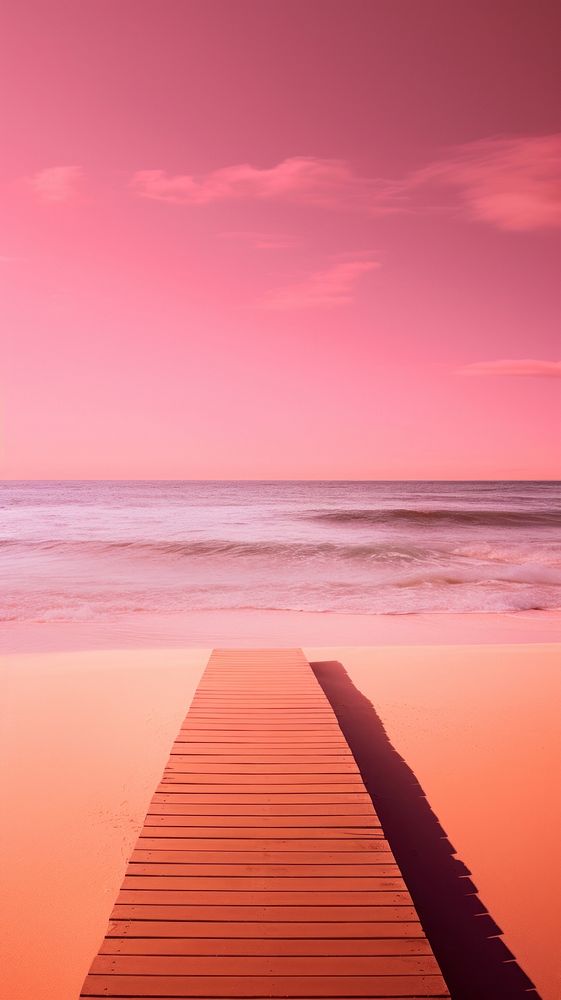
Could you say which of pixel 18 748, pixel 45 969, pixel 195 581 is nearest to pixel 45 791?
pixel 18 748

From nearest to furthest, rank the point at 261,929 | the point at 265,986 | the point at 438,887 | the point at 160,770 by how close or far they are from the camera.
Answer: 1. the point at 265,986
2. the point at 261,929
3. the point at 438,887
4. the point at 160,770

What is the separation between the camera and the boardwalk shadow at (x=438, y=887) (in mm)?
4121

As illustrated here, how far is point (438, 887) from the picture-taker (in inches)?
197

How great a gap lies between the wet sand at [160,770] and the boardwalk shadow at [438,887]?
120 millimetres

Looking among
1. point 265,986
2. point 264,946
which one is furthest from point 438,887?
point 265,986

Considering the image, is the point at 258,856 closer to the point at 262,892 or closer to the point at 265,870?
the point at 265,870

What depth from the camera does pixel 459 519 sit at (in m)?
51.2

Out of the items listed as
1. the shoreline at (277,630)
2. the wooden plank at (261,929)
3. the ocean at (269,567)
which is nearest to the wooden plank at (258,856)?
the wooden plank at (261,929)

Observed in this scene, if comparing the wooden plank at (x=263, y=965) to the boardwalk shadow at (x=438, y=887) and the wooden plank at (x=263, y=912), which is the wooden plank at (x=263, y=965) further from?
the boardwalk shadow at (x=438, y=887)

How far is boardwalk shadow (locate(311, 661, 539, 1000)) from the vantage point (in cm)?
412

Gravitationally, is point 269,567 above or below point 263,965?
below

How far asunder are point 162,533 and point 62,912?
109ft

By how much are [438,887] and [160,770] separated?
3.35 meters

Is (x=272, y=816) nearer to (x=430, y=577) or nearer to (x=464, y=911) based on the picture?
(x=464, y=911)
